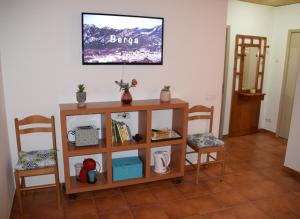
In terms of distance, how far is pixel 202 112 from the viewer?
3580 mm

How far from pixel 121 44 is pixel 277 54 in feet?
11.4

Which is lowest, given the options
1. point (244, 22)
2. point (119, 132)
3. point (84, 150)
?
point (84, 150)

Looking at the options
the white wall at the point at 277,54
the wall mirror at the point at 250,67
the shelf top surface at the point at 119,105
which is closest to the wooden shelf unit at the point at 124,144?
the shelf top surface at the point at 119,105

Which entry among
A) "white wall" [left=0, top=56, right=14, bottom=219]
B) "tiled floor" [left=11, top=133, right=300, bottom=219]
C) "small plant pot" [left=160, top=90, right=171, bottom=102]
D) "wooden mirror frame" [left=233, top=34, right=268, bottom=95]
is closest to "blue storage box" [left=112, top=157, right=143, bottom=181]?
"tiled floor" [left=11, top=133, right=300, bottom=219]

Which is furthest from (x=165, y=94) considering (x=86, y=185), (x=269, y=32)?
(x=269, y=32)

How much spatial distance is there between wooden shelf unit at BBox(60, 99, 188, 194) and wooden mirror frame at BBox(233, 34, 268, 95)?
6.93ft

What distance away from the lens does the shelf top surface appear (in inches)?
106

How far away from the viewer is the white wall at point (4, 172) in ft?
7.54

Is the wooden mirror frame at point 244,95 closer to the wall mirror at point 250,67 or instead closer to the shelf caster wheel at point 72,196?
the wall mirror at point 250,67

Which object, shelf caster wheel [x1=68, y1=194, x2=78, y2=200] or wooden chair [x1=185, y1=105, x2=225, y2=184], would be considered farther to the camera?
wooden chair [x1=185, y1=105, x2=225, y2=184]

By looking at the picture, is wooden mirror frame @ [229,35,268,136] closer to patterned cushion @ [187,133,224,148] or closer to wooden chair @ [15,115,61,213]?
patterned cushion @ [187,133,224,148]

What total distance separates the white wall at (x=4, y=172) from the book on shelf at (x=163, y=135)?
1.54m

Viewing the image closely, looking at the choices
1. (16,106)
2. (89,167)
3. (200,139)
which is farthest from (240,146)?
(16,106)

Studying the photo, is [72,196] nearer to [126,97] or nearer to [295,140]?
[126,97]
